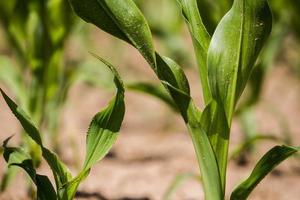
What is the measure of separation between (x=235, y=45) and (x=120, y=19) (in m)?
0.23

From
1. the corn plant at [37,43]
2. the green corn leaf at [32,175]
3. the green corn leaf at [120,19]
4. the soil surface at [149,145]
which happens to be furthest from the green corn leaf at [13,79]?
the green corn leaf at [120,19]

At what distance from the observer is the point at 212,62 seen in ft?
3.81

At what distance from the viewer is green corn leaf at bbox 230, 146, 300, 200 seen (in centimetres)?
118

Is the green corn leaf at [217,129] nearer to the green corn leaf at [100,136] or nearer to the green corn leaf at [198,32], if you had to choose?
the green corn leaf at [198,32]

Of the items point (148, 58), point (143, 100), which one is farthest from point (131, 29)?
point (143, 100)

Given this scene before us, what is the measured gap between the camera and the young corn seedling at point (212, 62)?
3.75 feet

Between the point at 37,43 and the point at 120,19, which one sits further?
the point at 37,43

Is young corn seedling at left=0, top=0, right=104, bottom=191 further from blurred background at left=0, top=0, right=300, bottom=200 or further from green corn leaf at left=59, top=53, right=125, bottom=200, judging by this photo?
green corn leaf at left=59, top=53, right=125, bottom=200

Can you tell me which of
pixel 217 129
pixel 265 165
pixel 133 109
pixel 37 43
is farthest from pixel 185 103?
pixel 133 109

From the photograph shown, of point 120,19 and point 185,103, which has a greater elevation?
point 120,19

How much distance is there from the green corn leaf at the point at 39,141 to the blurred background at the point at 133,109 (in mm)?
289

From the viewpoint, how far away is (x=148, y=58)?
1155mm

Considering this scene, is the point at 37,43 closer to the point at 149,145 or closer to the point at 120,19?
the point at 120,19

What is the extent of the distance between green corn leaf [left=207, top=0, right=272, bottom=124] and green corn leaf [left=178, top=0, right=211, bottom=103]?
A: 3 cm
